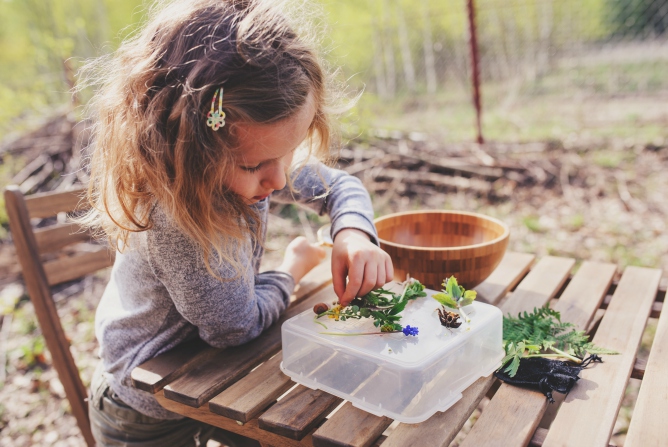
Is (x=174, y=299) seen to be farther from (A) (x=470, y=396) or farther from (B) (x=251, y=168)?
(A) (x=470, y=396)

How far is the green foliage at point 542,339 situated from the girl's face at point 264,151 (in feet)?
1.71

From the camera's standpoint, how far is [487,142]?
177 inches

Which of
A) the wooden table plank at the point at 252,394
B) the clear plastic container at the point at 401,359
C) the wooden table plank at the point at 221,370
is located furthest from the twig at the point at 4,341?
the clear plastic container at the point at 401,359

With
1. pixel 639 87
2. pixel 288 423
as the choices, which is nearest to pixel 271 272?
pixel 288 423

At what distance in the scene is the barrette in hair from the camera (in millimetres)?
861

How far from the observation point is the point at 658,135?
416cm

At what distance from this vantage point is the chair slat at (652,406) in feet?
2.45

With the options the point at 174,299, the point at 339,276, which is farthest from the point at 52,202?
the point at 339,276

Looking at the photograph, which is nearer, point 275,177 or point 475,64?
point 275,177

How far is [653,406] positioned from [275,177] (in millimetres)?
721

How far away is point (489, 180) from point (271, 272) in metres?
2.74

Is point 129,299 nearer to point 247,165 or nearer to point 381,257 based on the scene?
point 247,165

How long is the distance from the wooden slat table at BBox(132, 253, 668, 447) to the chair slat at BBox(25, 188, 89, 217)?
0.78 metres

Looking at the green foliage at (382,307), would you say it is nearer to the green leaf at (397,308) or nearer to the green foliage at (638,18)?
the green leaf at (397,308)
